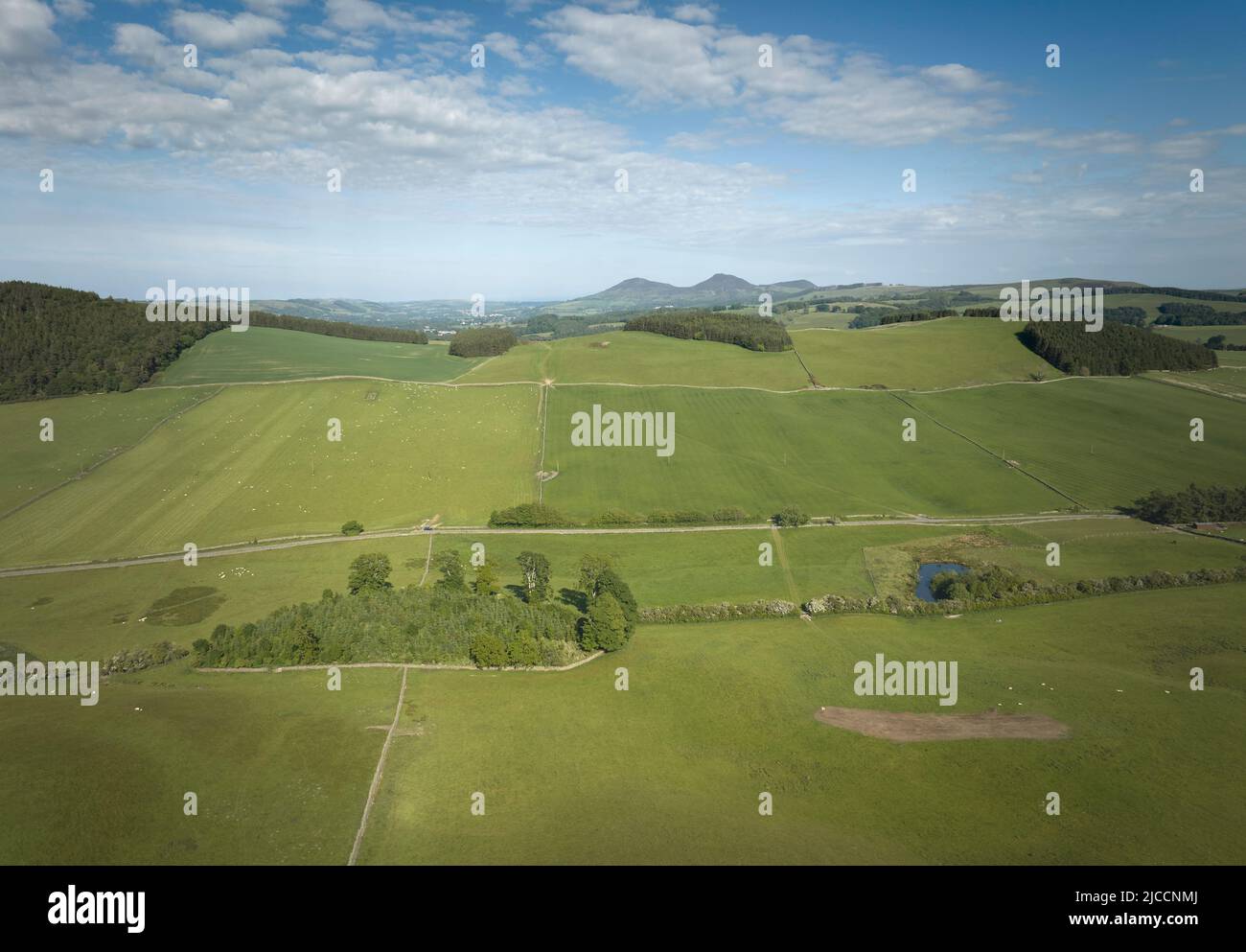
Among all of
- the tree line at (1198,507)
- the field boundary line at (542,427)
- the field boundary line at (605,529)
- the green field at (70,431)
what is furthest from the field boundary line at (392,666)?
the tree line at (1198,507)

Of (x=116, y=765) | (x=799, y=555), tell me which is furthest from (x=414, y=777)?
(x=799, y=555)

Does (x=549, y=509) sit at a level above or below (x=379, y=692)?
above

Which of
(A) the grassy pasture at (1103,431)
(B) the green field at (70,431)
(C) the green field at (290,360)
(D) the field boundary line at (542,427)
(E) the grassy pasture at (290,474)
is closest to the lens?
(E) the grassy pasture at (290,474)

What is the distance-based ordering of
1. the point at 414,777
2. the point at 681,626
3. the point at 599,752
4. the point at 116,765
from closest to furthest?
the point at 116,765 → the point at 414,777 → the point at 599,752 → the point at 681,626

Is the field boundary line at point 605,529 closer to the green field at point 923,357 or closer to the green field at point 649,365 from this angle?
the green field at point 923,357

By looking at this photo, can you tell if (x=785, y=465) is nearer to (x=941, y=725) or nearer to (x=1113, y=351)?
(x=941, y=725)

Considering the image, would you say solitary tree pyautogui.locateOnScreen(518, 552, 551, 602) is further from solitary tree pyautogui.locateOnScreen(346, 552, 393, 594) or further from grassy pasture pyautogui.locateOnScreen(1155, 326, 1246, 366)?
grassy pasture pyautogui.locateOnScreen(1155, 326, 1246, 366)
